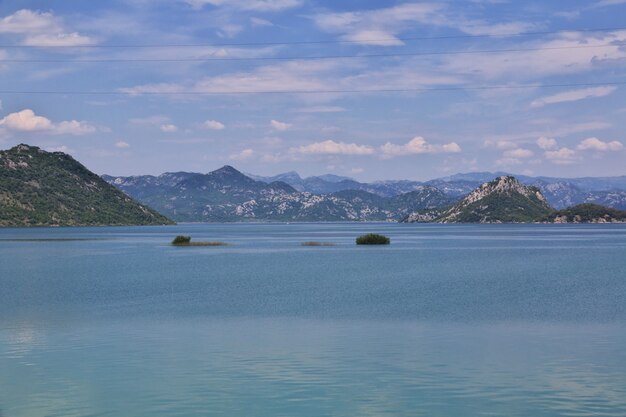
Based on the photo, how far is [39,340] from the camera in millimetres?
55875

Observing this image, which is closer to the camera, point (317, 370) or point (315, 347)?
point (317, 370)

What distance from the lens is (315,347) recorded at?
169 ft

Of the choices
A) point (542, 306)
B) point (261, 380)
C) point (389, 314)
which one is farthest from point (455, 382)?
point (542, 306)

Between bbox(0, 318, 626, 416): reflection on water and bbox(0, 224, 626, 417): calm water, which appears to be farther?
bbox(0, 224, 626, 417): calm water

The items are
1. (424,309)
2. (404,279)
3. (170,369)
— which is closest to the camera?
(170,369)

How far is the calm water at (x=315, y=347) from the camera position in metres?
36.9

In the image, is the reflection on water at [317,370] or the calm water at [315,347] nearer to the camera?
the reflection on water at [317,370]

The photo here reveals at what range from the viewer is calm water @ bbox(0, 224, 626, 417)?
121 feet

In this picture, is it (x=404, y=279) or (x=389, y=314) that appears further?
(x=404, y=279)

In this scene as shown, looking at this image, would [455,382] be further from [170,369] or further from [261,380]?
[170,369]

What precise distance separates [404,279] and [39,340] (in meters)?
64.3

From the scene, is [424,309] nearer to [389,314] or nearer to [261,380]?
[389,314]

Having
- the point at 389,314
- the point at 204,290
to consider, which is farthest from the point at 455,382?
the point at 204,290

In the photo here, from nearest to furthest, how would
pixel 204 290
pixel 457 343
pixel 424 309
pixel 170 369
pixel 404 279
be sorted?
pixel 170 369 < pixel 457 343 < pixel 424 309 < pixel 204 290 < pixel 404 279
